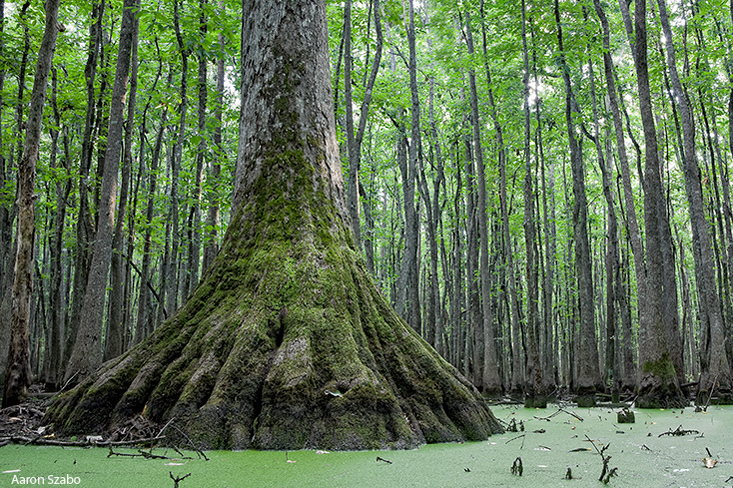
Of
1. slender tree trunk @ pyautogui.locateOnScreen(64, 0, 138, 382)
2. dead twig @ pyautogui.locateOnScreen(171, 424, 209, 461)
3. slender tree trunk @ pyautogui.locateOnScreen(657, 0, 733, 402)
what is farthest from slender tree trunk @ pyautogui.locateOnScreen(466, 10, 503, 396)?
dead twig @ pyautogui.locateOnScreen(171, 424, 209, 461)

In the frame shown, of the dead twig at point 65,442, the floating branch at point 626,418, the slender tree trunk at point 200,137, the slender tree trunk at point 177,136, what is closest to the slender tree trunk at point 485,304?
the floating branch at point 626,418

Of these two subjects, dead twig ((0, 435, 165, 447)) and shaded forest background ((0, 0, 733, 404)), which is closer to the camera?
dead twig ((0, 435, 165, 447))

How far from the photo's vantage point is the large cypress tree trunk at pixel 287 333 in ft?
9.74

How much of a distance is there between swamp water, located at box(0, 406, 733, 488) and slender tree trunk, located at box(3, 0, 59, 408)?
2557mm

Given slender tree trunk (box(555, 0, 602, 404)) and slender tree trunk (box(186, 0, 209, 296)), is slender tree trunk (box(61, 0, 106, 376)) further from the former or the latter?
slender tree trunk (box(555, 0, 602, 404))

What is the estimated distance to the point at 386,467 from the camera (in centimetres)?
232

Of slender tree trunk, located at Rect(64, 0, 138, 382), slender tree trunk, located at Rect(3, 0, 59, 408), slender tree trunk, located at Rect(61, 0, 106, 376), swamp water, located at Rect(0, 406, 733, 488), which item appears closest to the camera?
swamp water, located at Rect(0, 406, 733, 488)

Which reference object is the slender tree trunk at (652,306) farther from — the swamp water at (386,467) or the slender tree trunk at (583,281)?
the swamp water at (386,467)

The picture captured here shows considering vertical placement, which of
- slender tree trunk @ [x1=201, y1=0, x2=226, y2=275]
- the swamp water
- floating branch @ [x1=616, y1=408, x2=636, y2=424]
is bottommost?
floating branch @ [x1=616, y1=408, x2=636, y2=424]

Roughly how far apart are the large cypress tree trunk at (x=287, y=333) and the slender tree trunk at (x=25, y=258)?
81.7 inches

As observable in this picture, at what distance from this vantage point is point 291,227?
12.8ft

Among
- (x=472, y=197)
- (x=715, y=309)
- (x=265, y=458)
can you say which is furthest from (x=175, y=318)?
(x=472, y=197)

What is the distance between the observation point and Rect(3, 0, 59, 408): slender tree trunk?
5113mm

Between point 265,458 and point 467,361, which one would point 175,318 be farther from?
point 467,361
